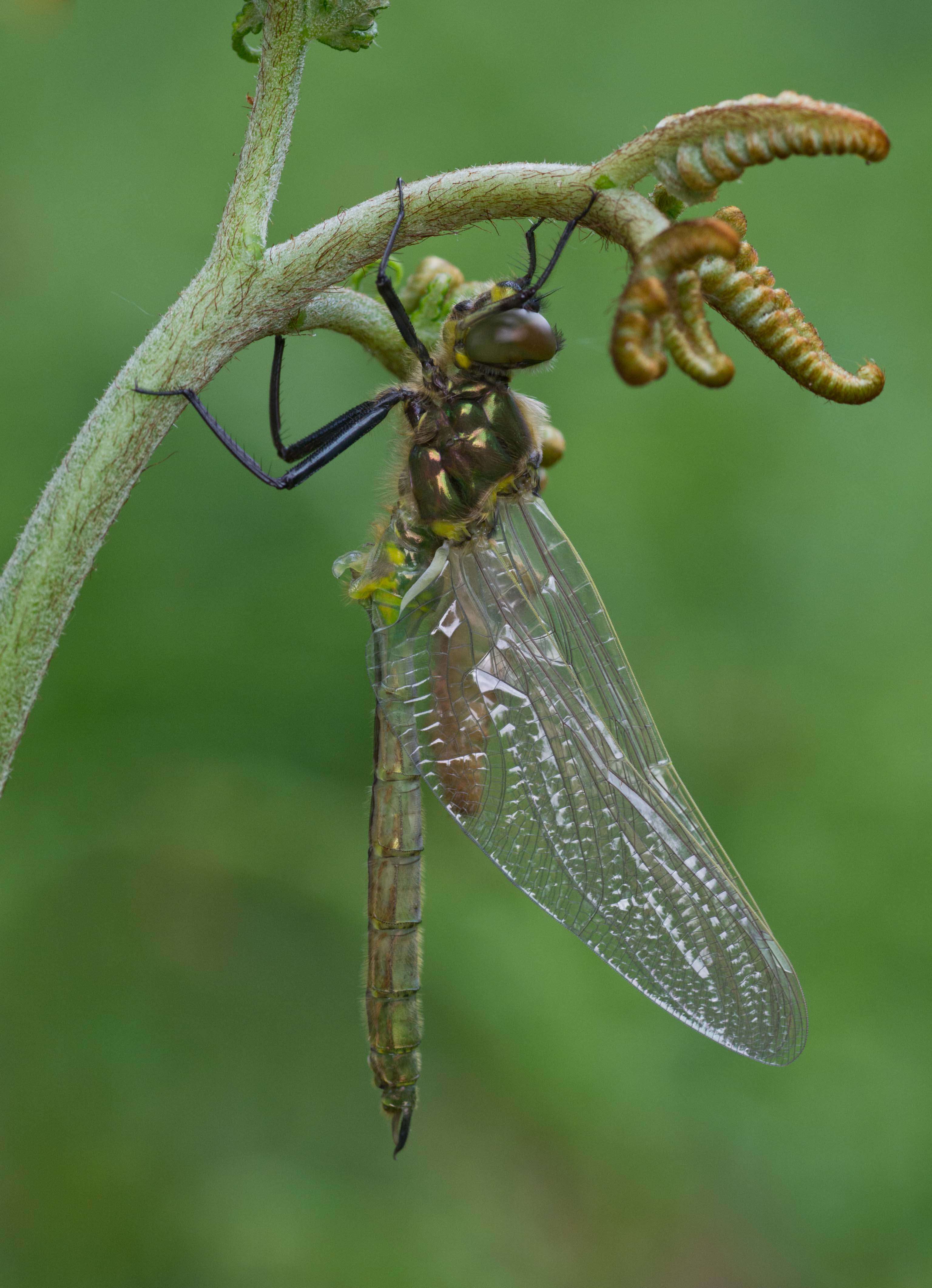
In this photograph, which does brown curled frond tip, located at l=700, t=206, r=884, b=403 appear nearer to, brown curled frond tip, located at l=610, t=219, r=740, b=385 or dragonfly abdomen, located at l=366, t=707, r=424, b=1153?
brown curled frond tip, located at l=610, t=219, r=740, b=385

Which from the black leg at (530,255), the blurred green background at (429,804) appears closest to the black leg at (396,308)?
the black leg at (530,255)

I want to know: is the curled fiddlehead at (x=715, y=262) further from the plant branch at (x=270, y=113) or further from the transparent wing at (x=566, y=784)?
the transparent wing at (x=566, y=784)

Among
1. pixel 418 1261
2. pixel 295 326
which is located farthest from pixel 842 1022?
pixel 295 326

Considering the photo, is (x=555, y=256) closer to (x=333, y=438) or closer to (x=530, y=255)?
(x=530, y=255)

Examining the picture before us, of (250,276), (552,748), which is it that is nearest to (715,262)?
(250,276)

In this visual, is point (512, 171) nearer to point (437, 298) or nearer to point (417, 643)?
point (437, 298)

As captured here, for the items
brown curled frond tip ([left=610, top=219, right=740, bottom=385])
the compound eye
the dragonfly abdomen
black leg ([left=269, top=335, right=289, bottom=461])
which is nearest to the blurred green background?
the dragonfly abdomen
